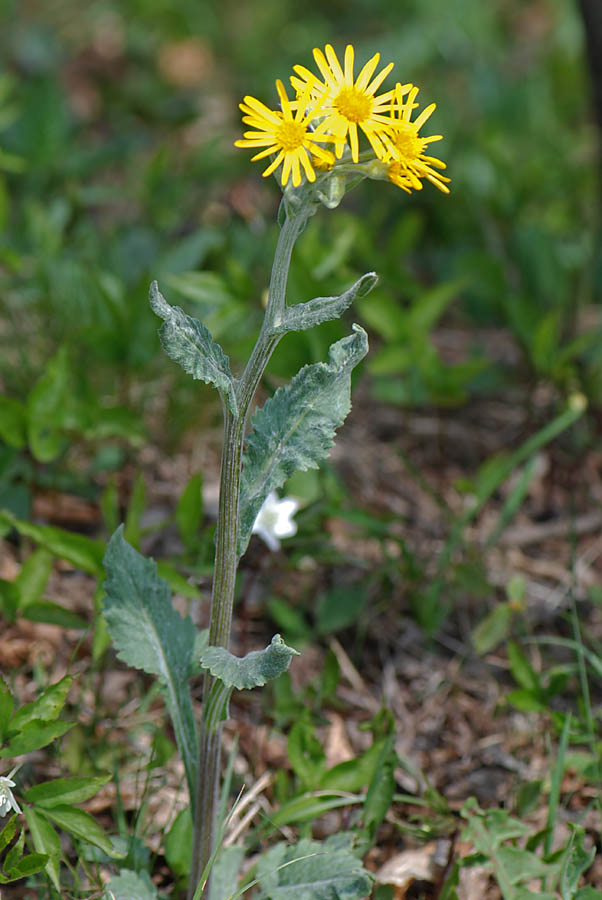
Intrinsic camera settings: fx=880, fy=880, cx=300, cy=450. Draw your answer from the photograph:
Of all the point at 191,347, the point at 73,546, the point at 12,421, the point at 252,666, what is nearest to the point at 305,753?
the point at 252,666

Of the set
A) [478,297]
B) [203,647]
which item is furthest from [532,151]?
[203,647]

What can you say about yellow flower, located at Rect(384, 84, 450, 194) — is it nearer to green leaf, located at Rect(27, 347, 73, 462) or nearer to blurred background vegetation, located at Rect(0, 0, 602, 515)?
blurred background vegetation, located at Rect(0, 0, 602, 515)

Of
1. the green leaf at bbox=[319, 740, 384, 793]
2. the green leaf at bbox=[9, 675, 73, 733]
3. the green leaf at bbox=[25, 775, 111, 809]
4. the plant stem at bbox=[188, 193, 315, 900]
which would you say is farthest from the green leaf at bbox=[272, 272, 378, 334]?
the green leaf at bbox=[319, 740, 384, 793]

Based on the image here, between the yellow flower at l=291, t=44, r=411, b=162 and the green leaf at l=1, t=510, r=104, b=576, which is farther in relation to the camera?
the green leaf at l=1, t=510, r=104, b=576

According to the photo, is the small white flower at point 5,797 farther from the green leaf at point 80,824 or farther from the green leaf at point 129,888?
the green leaf at point 129,888

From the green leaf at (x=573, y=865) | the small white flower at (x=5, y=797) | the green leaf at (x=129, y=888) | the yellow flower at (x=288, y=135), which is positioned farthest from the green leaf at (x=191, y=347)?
the green leaf at (x=573, y=865)

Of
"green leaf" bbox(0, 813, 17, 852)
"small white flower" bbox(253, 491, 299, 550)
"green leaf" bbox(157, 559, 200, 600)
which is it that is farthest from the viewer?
"small white flower" bbox(253, 491, 299, 550)

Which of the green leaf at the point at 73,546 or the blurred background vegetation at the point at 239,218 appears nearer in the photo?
the green leaf at the point at 73,546
